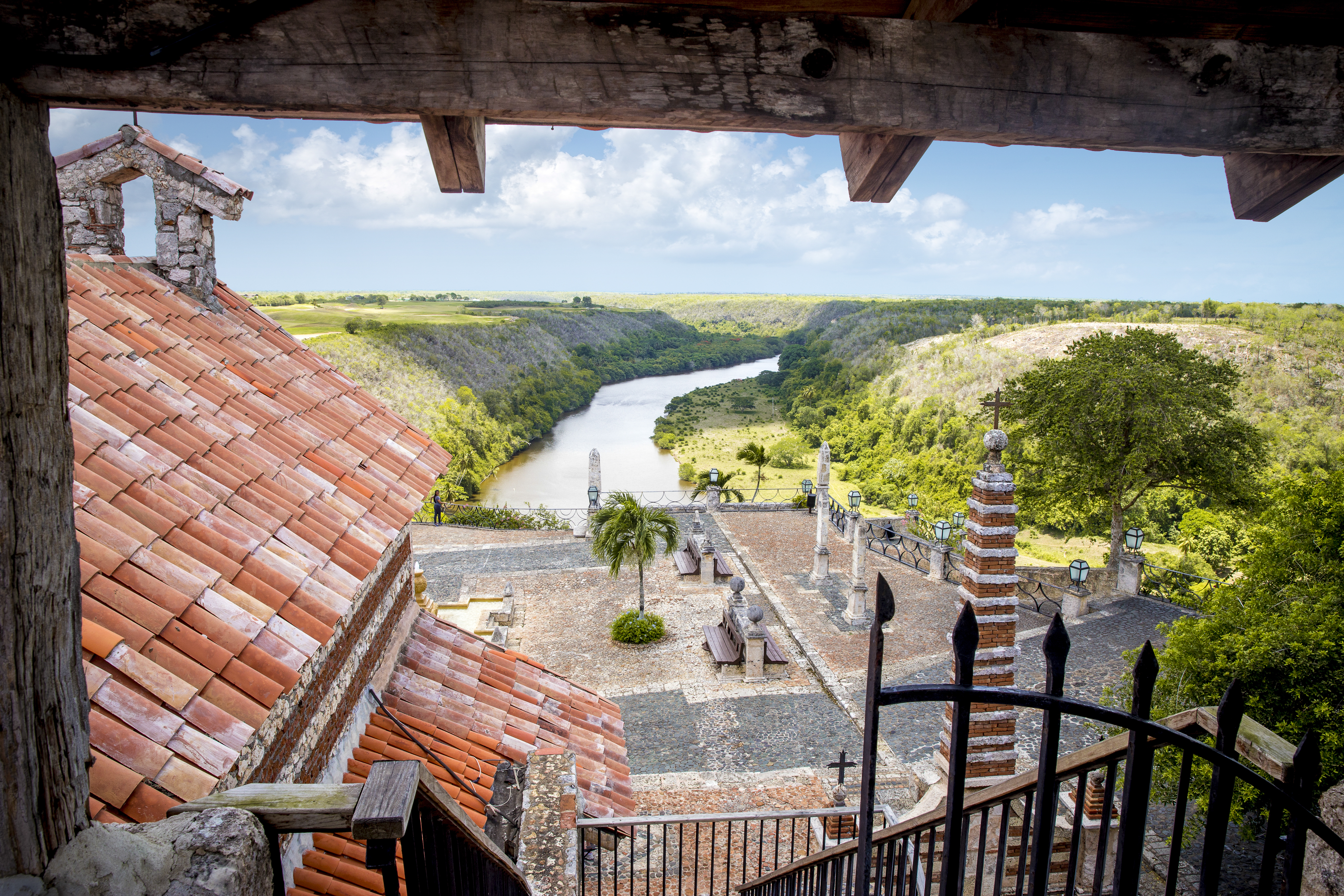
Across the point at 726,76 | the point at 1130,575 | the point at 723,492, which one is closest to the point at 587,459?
the point at 723,492

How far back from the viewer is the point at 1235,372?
2069 centimetres

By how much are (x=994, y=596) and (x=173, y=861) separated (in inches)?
270

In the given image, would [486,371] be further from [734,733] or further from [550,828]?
[550,828]

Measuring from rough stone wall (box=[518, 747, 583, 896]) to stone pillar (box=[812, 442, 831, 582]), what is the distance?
13.6 metres

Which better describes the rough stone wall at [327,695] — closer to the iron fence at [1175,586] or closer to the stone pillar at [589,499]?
the stone pillar at [589,499]

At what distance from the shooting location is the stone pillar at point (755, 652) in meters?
13.6

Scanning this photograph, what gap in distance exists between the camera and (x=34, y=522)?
1604mm

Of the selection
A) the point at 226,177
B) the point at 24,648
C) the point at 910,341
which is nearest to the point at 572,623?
the point at 226,177

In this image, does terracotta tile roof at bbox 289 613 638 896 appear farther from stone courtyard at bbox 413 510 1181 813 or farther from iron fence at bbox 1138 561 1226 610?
iron fence at bbox 1138 561 1226 610

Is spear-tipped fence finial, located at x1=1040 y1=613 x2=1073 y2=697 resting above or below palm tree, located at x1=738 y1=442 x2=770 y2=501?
above

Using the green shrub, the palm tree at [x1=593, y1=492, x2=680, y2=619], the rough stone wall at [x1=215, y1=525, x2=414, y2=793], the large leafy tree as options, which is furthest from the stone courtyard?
the rough stone wall at [x1=215, y1=525, x2=414, y2=793]

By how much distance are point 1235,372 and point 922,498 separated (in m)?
14.7

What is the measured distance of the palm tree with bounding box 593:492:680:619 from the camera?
49.6 ft

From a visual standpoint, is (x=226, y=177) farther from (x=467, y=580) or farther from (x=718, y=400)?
(x=718, y=400)
